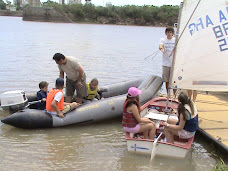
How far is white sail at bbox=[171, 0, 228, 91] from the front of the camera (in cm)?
588

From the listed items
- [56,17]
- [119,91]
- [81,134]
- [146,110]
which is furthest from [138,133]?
[56,17]

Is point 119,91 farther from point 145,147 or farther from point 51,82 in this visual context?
point 51,82

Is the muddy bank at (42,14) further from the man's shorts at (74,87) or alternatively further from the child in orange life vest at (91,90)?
the man's shorts at (74,87)

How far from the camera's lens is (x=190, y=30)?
5996 millimetres

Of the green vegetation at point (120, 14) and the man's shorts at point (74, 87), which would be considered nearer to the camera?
the man's shorts at point (74, 87)

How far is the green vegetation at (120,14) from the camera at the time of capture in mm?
70312

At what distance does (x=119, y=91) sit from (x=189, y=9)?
11.1ft

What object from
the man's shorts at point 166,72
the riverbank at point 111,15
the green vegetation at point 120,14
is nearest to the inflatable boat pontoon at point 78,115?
the man's shorts at point 166,72

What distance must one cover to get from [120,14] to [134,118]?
71047 millimetres

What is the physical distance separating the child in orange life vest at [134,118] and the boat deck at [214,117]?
1.25 m

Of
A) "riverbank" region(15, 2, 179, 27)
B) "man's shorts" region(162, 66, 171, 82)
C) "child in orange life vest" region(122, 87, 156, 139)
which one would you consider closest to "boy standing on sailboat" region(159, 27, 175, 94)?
"man's shorts" region(162, 66, 171, 82)

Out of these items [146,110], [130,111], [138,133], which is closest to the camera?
[130,111]

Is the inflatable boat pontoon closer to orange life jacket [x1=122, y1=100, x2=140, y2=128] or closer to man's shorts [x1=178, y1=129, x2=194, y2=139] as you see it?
orange life jacket [x1=122, y1=100, x2=140, y2=128]

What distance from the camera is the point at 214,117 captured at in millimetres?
6719
